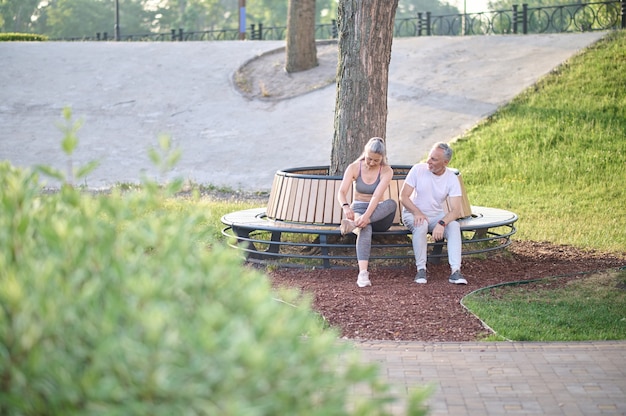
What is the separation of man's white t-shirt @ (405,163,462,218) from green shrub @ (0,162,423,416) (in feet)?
19.6

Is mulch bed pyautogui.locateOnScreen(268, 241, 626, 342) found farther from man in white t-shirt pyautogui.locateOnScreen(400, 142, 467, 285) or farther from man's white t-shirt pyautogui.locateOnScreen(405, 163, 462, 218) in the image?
man's white t-shirt pyautogui.locateOnScreen(405, 163, 462, 218)

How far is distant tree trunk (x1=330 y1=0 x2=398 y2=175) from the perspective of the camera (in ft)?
32.3

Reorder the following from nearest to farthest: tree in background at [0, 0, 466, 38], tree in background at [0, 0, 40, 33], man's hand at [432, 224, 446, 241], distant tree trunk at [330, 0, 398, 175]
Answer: man's hand at [432, 224, 446, 241], distant tree trunk at [330, 0, 398, 175], tree in background at [0, 0, 40, 33], tree in background at [0, 0, 466, 38]

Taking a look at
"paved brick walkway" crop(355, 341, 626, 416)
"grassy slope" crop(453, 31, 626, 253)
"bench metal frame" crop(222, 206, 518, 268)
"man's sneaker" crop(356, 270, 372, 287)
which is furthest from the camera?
"grassy slope" crop(453, 31, 626, 253)

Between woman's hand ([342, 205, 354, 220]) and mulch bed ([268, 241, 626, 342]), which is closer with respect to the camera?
mulch bed ([268, 241, 626, 342])

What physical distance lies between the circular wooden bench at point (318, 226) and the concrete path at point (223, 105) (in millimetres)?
6687

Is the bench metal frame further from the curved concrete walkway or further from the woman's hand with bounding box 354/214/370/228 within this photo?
the curved concrete walkway

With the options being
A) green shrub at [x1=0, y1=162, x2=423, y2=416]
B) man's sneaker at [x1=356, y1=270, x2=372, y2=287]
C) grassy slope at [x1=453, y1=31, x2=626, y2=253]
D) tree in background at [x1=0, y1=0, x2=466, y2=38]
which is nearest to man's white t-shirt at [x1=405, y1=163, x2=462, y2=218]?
man's sneaker at [x1=356, y1=270, x2=372, y2=287]

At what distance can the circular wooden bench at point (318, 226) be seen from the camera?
29.1ft

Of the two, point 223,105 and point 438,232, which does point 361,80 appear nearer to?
point 438,232

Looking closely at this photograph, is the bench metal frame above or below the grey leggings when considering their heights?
below

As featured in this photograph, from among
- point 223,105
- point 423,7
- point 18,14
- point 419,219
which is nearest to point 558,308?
point 419,219

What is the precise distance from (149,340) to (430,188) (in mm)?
6649

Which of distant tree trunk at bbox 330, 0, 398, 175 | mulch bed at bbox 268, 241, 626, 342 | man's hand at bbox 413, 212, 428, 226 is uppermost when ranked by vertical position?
distant tree trunk at bbox 330, 0, 398, 175
